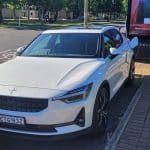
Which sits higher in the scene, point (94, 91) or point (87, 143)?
point (94, 91)

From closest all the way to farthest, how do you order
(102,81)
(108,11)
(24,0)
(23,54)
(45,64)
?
1. (102,81)
2. (45,64)
3. (23,54)
4. (24,0)
5. (108,11)

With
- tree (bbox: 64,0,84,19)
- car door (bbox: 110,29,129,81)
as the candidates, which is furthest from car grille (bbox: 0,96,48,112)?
tree (bbox: 64,0,84,19)

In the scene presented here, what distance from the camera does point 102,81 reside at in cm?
602

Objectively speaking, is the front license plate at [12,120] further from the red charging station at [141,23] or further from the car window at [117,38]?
the red charging station at [141,23]

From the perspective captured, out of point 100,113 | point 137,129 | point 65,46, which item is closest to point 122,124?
point 137,129

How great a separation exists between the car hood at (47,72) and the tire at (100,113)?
14.4 inches

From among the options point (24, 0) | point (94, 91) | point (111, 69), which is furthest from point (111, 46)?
point (24, 0)

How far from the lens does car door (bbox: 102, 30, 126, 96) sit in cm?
674

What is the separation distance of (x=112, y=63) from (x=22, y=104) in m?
2.18

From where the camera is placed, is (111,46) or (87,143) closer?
(87,143)

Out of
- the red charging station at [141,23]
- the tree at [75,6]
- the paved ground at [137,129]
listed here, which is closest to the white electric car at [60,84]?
the paved ground at [137,129]

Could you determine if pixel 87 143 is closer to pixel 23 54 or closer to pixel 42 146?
pixel 42 146

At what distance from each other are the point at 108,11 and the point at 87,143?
8000 centimetres

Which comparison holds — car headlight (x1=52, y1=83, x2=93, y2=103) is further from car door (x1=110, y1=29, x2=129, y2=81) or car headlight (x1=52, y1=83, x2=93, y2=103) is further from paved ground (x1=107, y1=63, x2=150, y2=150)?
car door (x1=110, y1=29, x2=129, y2=81)
